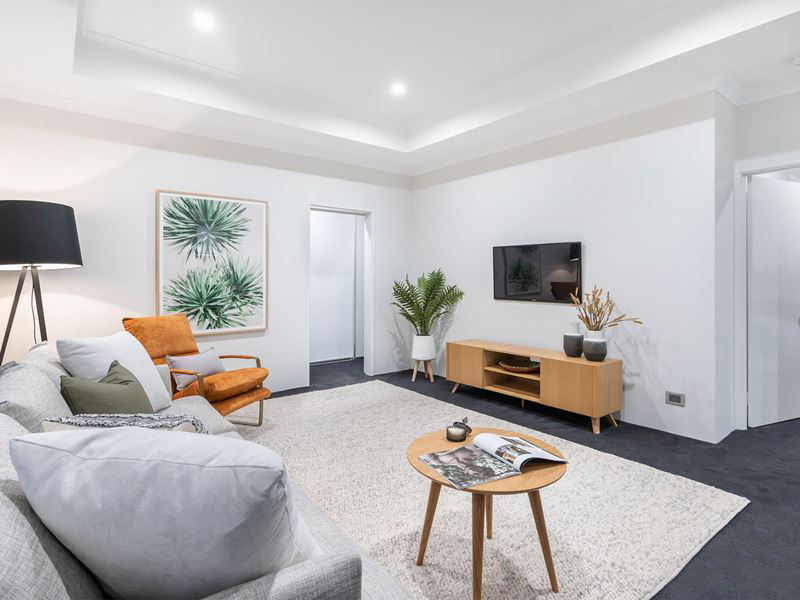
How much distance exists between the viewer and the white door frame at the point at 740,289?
343cm

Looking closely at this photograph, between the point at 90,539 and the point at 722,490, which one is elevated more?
the point at 90,539

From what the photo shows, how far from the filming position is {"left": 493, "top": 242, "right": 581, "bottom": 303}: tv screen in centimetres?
405

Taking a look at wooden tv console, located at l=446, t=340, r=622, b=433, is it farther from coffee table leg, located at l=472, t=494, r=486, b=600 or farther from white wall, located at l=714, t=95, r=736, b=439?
coffee table leg, located at l=472, t=494, r=486, b=600

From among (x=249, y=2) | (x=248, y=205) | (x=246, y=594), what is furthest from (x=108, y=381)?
(x=248, y=205)

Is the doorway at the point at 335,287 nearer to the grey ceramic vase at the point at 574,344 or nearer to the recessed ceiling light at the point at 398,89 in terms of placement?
the recessed ceiling light at the point at 398,89

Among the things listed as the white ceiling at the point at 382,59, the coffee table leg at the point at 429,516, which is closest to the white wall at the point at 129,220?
the white ceiling at the point at 382,59

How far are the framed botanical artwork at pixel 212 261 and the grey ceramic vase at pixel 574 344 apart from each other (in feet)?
9.69

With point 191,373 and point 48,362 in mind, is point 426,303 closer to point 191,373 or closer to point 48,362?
point 191,373

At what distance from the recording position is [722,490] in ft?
8.18

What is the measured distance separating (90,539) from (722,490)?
299 centimetres

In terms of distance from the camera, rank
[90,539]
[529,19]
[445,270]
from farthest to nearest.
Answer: [445,270]
[529,19]
[90,539]

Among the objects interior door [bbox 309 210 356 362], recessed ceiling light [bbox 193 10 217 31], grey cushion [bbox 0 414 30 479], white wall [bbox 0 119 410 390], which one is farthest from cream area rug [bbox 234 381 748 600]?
interior door [bbox 309 210 356 362]

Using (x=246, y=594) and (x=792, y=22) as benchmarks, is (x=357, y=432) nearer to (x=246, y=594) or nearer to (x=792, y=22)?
(x=246, y=594)

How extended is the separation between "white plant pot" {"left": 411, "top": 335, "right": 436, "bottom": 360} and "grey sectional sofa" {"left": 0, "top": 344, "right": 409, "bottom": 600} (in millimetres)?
3822
